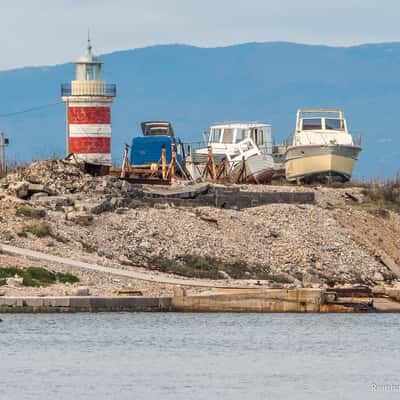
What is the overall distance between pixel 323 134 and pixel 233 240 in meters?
16.9

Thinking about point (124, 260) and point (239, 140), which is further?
point (239, 140)

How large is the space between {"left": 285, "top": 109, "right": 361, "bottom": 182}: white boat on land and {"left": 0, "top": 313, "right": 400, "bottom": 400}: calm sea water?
23.3 meters

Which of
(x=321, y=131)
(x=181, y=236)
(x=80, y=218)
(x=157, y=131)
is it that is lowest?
(x=181, y=236)

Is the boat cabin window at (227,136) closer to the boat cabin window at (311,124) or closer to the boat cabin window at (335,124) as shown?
the boat cabin window at (311,124)

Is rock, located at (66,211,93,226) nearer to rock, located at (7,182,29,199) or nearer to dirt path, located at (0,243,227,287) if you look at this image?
rock, located at (7,182,29,199)

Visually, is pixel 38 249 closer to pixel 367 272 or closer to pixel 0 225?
pixel 0 225

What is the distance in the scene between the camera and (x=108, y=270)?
53188 millimetres

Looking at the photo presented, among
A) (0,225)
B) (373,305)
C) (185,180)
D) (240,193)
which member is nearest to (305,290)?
(373,305)

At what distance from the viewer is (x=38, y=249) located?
54594 mm

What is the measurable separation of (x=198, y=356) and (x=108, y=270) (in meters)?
12.7

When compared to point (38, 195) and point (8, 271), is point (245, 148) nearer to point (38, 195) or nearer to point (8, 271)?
point (38, 195)

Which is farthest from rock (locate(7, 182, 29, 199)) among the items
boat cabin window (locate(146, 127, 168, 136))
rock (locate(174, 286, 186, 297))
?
boat cabin window (locate(146, 127, 168, 136))

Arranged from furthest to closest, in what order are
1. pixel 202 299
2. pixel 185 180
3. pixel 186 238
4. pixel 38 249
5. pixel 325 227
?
pixel 185 180 → pixel 325 227 → pixel 186 238 → pixel 38 249 → pixel 202 299

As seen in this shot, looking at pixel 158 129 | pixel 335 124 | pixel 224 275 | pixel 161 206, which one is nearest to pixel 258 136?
pixel 335 124
